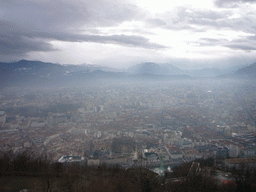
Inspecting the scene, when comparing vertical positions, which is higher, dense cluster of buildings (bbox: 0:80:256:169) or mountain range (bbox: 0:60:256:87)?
mountain range (bbox: 0:60:256:87)

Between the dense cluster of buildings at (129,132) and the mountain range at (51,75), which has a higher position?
the mountain range at (51,75)

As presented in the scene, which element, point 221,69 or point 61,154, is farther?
point 221,69

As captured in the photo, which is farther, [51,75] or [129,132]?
[51,75]

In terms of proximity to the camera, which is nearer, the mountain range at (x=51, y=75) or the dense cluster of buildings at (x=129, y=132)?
the dense cluster of buildings at (x=129, y=132)

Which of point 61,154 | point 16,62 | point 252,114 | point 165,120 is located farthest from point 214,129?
point 16,62

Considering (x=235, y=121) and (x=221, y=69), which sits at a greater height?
(x=221, y=69)

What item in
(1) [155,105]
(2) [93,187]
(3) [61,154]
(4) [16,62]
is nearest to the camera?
(2) [93,187]

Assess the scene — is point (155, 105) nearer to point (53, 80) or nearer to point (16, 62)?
point (53, 80)

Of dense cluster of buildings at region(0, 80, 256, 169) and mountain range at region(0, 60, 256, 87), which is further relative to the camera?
mountain range at region(0, 60, 256, 87)

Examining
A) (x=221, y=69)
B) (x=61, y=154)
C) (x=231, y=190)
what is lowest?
(x=61, y=154)

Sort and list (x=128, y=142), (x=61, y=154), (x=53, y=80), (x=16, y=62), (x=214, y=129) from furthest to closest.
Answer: (x=16, y=62), (x=53, y=80), (x=214, y=129), (x=128, y=142), (x=61, y=154)

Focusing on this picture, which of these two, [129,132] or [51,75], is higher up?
[51,75]
